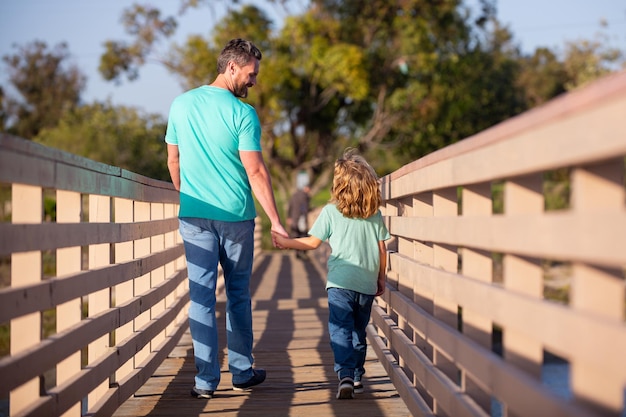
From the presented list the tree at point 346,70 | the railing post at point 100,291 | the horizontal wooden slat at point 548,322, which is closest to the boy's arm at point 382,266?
the railing post at point 100,291

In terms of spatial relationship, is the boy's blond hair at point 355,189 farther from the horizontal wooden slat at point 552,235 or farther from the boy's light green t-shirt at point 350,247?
the horizontal wooden slat at point 552,235

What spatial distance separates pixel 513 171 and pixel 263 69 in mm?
33803

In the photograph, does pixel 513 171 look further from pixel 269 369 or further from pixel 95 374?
pixel 269 369

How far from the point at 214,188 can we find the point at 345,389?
1.36m

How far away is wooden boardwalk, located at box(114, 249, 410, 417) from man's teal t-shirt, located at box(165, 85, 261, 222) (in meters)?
1.06

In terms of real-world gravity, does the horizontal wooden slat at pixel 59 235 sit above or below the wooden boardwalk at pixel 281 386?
above

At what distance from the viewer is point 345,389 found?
5.76 m

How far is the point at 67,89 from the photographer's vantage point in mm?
76188

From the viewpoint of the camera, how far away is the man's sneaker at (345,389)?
5766 mm

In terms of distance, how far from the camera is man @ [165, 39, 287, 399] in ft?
18.8

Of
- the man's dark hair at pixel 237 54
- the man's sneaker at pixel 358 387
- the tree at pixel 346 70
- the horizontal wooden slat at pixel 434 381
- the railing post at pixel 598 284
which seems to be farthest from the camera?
the tree at pixel 346 70

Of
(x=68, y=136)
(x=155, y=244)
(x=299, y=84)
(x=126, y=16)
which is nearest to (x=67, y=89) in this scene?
(x=68, y=136)

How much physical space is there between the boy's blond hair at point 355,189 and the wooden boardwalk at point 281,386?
109 centimetres

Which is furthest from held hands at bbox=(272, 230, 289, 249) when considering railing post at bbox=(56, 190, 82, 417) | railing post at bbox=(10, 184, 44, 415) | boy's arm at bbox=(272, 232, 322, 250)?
railing post at bbox=(10, 184, 44, 415)
